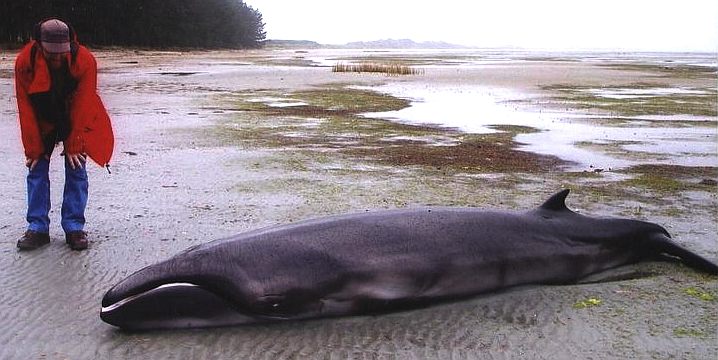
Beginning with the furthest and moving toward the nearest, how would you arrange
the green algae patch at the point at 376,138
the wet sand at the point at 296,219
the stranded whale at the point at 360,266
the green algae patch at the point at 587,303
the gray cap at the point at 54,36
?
the green algae patch at the point at 376,138, the gray cap at the point at 54,36, the green algae patch at the point at 587,303, the stranded whale at the point at 360,266, the wet sand at the point at 296,219

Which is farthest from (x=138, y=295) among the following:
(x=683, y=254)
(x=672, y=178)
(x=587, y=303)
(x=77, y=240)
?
(x=672, y=178)

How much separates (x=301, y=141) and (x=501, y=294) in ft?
25.2

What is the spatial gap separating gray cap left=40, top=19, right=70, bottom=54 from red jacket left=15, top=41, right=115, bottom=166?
0.14 m

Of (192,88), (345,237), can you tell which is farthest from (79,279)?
(192,88)

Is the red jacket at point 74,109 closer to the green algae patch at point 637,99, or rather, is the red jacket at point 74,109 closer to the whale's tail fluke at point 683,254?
the whale's tail fluke at point 683,254

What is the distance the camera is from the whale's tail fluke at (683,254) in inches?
210

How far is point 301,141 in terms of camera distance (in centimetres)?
1205

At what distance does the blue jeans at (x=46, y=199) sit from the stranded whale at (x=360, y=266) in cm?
197

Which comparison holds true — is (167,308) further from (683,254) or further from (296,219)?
(683,254)

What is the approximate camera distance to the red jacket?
560cm

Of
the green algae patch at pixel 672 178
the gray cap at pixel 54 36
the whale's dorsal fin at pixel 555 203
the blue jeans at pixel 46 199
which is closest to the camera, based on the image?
the whale's dorsal fin at pixel 555 203

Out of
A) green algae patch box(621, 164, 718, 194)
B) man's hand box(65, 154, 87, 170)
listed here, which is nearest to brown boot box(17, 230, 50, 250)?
man's hand box(65, 154, 87, 170)

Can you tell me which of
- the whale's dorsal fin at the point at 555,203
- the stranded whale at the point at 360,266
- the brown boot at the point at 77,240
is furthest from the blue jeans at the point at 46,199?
the whale's dorsal fin at the point at 555,203

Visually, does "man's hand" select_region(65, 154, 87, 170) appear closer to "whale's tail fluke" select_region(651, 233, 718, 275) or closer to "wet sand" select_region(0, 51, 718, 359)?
"wet sand" select_region(0, 51, 718, 359)
